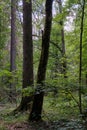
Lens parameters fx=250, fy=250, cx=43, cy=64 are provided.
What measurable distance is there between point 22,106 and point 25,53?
192 cm

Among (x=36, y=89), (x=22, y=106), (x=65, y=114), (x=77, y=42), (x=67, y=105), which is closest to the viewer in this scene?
(x=36, y=89)

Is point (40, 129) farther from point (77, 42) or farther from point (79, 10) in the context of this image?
point (77, 42)

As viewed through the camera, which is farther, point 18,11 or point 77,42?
point 18,11

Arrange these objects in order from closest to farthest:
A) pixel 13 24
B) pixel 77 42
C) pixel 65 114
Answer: pixel 65 114, pixel 77 42, pixel 13 24

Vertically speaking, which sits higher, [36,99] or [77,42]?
[77,42]

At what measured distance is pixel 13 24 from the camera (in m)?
16.4

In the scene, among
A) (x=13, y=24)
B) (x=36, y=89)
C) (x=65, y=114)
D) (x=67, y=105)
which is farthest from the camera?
(x=13, y=24)

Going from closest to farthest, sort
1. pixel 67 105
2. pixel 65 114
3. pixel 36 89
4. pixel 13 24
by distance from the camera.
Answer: pixel 36 89
pixel 67 105
pixel 65 114
pixel 13 24

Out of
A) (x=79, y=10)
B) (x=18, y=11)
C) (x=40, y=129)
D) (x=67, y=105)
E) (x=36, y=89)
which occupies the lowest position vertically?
(x=40, y=129)

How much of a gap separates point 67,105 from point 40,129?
1.04 meters

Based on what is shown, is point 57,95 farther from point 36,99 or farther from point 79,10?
point 79,10

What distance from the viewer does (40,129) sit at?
661 centimetres

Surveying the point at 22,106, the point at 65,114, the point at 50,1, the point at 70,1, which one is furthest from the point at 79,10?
the point at 22,106

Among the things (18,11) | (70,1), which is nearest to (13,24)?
(18,11)
